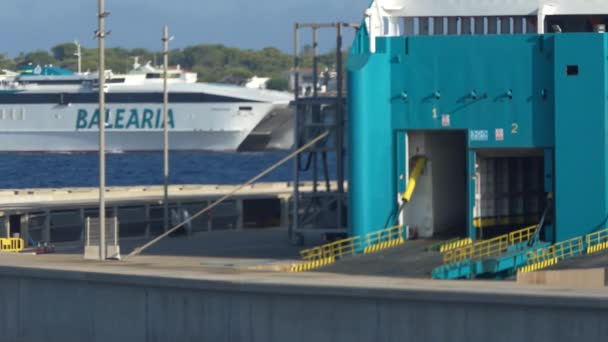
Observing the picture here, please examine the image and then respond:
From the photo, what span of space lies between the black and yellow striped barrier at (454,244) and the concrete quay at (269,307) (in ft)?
24.2

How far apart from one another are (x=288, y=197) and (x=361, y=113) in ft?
56.7

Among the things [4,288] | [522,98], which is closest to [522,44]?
[522,98]

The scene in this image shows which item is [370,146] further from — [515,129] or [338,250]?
[515,129]

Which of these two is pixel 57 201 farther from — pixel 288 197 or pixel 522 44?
pixel 522 44

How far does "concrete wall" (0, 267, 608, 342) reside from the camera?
16.6m

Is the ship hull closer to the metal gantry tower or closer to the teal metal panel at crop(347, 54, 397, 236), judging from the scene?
the metal gantry tower

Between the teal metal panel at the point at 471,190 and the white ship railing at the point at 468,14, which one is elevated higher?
the white ship railing at the point at 468,14

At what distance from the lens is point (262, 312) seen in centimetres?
1855

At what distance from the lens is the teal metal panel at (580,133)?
2880 cm

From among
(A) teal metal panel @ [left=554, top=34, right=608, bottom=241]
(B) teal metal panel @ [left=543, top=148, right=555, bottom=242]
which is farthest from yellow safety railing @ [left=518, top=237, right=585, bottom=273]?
(B) teal metal panel @ [left=543, top=148, right=555, bottom=242]

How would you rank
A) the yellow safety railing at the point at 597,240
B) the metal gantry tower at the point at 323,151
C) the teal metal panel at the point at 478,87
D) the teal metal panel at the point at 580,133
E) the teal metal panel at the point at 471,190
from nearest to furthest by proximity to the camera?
1. the yellow safety railing at the point at 597,240
2. the teal metal panel at the point at 580,133
3. the teal metal panel at the point at 478,87
4. the teal metal panel at the point at 471,190
5. the metal gantry tower at the point at 323,151

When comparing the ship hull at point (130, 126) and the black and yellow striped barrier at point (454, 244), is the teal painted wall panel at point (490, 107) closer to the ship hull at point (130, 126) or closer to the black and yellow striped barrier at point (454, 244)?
the black and yellow striped barrier at point (454, 244)

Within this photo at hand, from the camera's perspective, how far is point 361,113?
1149 inches

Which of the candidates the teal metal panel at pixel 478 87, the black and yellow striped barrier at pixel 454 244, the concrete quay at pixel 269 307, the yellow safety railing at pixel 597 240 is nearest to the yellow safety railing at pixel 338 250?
the black and yellow striped barrier at pixel 454 244
